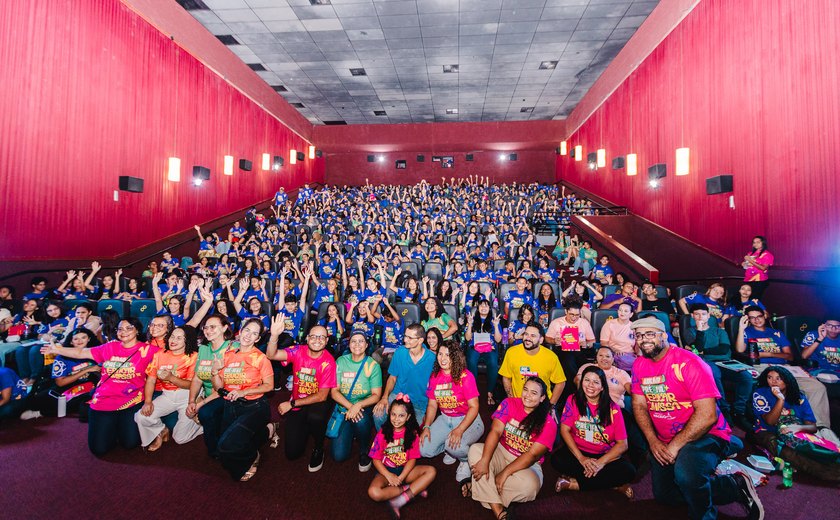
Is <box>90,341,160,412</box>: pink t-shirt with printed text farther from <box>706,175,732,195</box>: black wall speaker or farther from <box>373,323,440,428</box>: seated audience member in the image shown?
<box>706,175,732,195</box>: black wall speaker

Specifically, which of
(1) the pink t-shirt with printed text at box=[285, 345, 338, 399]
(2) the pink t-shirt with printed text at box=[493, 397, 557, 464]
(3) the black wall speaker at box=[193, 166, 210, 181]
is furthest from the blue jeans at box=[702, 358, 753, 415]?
(3) the black wall speaker at box=[193, 166, 210, 181]

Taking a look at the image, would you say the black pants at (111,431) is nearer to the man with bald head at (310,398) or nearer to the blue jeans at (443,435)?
the man with bald head at (310,398)

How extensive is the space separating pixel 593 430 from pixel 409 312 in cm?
265

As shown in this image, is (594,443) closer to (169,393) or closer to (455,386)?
(455,386)

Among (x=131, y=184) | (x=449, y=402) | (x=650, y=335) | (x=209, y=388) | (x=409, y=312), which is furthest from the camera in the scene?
(x=131, y=184)

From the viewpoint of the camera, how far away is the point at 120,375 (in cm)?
331

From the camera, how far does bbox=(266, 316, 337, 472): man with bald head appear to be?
311 centimetres

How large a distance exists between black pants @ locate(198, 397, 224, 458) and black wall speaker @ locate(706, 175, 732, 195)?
7.54m

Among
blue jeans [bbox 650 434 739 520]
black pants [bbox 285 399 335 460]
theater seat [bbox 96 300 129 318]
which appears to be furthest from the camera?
theater seat [bbox 96 300 129 318]

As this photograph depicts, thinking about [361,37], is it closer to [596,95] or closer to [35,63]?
[35,63]

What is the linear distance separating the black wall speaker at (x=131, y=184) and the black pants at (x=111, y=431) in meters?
5.69

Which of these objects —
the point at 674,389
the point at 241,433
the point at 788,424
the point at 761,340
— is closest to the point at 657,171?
the point at 761,340

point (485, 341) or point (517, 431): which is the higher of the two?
point (485, 341)

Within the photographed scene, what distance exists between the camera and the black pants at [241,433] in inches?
109
